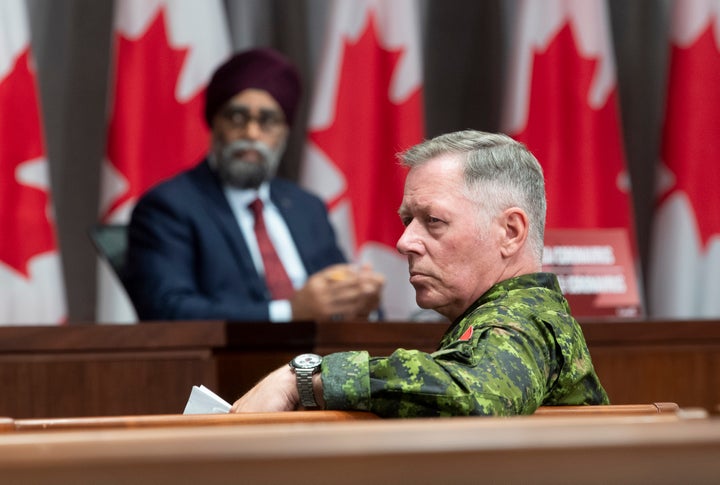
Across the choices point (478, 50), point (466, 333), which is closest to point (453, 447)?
point (466, 333)

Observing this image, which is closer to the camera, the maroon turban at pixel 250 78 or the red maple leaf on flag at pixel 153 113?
the maroon turban at pixel 250 78

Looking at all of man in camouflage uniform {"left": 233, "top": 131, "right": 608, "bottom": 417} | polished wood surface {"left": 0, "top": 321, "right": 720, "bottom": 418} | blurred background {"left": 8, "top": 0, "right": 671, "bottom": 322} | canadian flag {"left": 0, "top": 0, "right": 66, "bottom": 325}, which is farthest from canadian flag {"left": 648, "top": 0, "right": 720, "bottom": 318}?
man in camouflage uniform {"left": 233, "top": 131, "right": 608, "bottom": 417}

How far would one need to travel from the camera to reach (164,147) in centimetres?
518

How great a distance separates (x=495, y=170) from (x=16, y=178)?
3.31 meters

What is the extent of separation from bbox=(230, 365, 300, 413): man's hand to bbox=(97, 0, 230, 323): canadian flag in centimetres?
344

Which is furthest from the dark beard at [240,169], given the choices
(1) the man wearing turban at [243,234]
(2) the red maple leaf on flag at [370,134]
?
(2) the red maple leaf on flag at [370,134]

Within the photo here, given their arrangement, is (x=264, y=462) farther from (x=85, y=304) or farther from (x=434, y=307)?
(x=85, y=304)

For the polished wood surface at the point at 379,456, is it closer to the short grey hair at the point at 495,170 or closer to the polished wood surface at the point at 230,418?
the polished wood surface at the point at 230,418

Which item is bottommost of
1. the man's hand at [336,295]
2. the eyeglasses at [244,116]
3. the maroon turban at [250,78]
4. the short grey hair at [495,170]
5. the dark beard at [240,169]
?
the man's hand at [336,295]

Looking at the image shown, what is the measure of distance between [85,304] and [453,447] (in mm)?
5170

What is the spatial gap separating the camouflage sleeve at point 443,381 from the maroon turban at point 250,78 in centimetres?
302

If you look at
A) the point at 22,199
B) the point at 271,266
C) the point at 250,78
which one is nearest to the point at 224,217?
the point at 271,266

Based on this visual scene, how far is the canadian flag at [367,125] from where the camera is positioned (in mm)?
5293

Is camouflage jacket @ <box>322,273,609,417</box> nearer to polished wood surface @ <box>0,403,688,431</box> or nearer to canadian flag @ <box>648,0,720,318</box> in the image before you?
polished wood surface @ <box>0,403,688,431</box>
